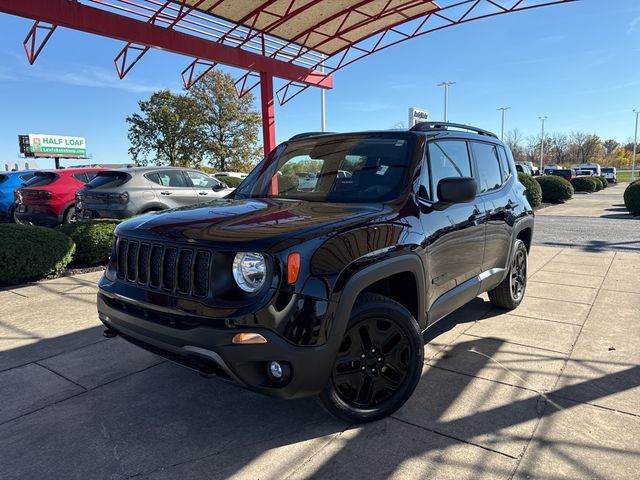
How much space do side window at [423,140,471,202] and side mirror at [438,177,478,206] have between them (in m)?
0.20

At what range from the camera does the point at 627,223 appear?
12547 mm

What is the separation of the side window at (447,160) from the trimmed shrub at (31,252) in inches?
217

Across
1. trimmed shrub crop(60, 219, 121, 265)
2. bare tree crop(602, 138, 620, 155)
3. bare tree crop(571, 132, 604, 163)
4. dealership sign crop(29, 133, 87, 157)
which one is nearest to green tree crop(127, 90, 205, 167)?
dealership sign crop(29, 133, 87, 157)

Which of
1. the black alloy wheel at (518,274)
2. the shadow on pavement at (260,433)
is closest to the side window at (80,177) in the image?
the shadow on pavement at (260,433)

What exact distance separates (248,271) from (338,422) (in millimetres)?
1204

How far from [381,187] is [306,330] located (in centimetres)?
136

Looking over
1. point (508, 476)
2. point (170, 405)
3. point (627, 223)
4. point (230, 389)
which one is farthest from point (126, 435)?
point (627, 223)

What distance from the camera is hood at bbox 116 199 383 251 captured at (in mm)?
2379

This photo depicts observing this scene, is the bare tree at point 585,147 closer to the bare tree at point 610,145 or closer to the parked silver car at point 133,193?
the bare tree at point 610,145

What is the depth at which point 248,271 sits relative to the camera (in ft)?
7.68

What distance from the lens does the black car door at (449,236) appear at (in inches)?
128

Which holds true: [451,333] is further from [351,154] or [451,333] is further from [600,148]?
[600,148]

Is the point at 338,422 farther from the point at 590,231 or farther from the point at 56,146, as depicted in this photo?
the point at 56,146

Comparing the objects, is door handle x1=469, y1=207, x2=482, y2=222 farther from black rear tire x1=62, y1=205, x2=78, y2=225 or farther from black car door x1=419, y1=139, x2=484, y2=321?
black rear tire x1=62, y1=205, x2=78, y2=225
